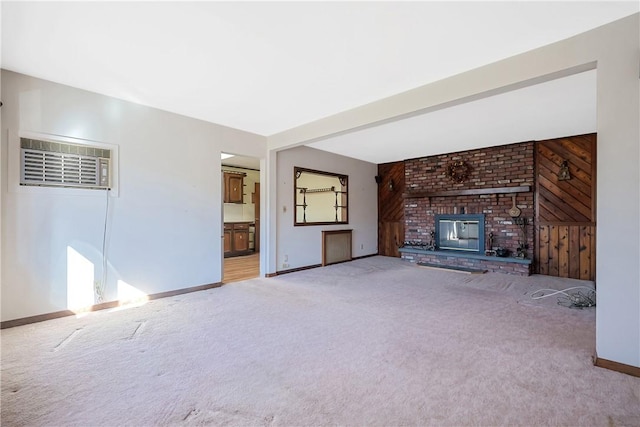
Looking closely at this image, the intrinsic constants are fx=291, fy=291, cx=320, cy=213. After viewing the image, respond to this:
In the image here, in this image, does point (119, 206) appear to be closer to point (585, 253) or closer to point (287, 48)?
point (287, 48)

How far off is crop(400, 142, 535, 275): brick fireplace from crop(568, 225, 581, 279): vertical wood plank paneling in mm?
557

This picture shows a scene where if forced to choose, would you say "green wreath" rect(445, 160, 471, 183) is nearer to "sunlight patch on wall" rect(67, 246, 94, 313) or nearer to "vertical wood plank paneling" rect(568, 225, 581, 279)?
"vertical wood plank paneling" rect(568, 225, 581, 279)

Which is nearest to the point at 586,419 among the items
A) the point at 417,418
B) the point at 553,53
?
the point at 417,418

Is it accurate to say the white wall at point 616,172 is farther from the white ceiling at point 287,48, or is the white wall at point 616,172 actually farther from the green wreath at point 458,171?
the green wreath at point 458,171

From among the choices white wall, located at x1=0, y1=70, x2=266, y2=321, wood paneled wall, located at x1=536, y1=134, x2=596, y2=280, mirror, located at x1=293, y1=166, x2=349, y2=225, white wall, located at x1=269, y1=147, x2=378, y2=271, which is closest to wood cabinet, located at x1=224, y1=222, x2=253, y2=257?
mirror, located at x1=293, y1=166, x2=349, y2=225

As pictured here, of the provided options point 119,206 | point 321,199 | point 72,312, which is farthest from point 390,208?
point 72,312

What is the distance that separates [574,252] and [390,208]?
3727 millimetres

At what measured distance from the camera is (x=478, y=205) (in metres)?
6.03

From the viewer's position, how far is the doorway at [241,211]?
293 inches

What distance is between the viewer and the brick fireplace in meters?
5.47

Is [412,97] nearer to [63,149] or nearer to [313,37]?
[313,37]

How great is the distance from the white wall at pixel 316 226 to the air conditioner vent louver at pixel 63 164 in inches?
102

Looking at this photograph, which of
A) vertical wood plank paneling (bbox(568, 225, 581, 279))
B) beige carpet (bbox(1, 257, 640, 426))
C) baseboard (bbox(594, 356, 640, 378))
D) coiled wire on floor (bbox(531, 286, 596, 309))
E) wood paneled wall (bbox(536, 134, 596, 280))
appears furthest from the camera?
vertical wood plank paneling (bbox(568, 225, 581, 279))

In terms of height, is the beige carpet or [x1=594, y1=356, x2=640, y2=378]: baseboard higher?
[x1=594, y1=356, x2=640, y2=378]: baseboard
